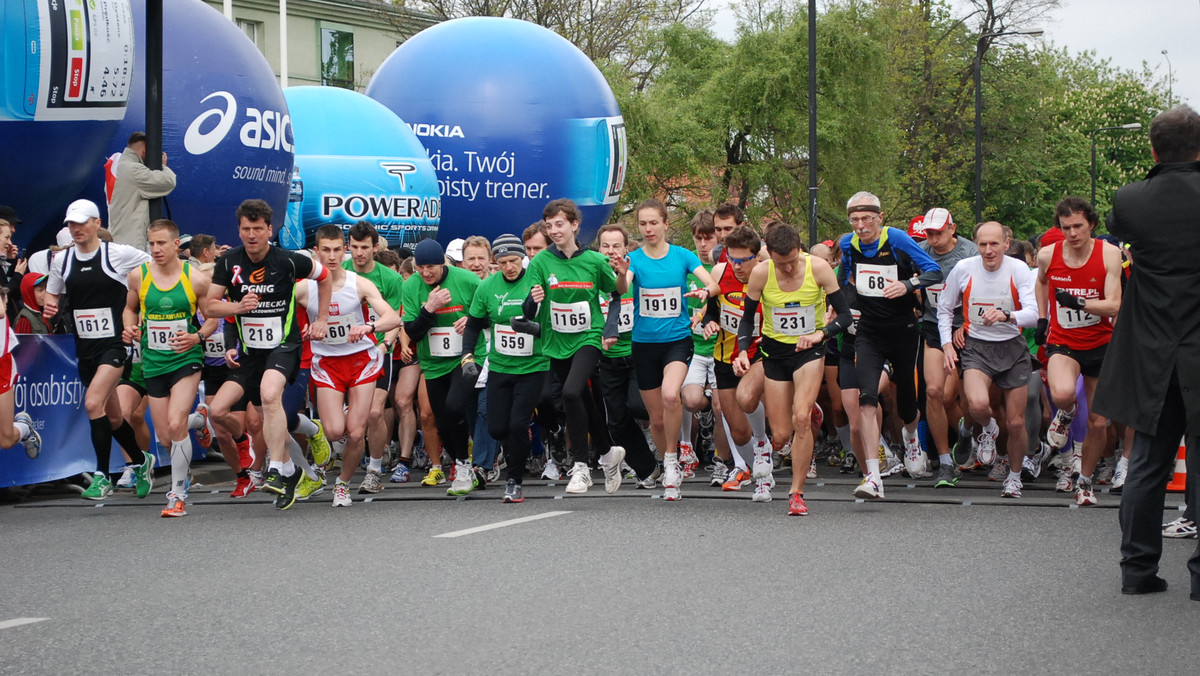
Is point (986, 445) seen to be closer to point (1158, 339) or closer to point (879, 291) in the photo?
point (879, 291)

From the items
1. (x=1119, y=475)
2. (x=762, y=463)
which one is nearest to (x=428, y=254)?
(x=762, y=463)

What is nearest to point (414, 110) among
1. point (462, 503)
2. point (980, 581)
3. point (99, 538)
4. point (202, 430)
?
point (202, 430)

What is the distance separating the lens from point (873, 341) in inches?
408

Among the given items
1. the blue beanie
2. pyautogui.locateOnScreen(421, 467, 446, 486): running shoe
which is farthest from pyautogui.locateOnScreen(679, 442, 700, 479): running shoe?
the blue beanie

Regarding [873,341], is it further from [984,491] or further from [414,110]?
[414,110]

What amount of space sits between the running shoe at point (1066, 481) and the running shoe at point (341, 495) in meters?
5.19

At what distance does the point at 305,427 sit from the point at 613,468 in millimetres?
2299

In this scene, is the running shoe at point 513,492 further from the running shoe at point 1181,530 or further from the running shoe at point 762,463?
the running shoe at point 1181,530

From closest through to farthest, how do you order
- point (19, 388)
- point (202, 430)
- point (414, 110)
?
point (19, 388) < point (202, 430) < point (414, 110)

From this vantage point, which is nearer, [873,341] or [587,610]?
[587,610]

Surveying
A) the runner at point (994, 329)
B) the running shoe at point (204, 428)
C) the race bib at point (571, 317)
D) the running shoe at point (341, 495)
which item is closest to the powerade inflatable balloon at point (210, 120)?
the running shoe at point (204, 428)

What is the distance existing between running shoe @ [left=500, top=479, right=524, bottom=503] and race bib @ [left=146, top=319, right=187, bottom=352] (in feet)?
8.40

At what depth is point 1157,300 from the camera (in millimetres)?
6410

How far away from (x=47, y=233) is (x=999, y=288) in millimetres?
9554
